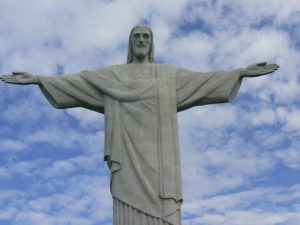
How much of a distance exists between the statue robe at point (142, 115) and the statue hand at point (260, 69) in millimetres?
348

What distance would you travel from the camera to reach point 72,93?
19.1m

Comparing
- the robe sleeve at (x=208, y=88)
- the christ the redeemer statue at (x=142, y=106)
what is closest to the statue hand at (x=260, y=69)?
the christ the redeemer statue at (x=142, y=106)

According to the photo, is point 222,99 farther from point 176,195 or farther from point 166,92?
point 176,195

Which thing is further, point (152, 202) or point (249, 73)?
point (249, 73)

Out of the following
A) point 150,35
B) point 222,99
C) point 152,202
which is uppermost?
point 150,35

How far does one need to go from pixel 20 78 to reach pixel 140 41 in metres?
3.83

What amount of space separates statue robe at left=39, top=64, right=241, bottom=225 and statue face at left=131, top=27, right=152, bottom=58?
0.41 m

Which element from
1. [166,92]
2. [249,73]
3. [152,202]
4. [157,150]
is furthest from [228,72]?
[152,202]

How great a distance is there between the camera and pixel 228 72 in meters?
19.2

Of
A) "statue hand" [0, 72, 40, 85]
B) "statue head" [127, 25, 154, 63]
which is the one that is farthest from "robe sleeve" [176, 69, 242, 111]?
"statue hand" [0, 72, 40, 85]

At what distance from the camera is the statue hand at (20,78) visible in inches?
742

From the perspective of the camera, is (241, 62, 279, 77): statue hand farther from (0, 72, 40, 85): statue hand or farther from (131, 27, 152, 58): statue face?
(0, 72, 40, 85): statue hand

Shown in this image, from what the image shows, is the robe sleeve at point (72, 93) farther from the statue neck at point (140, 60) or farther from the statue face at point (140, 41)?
the statue face at point (140, 41)

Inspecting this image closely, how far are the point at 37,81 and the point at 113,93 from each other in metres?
2.41
